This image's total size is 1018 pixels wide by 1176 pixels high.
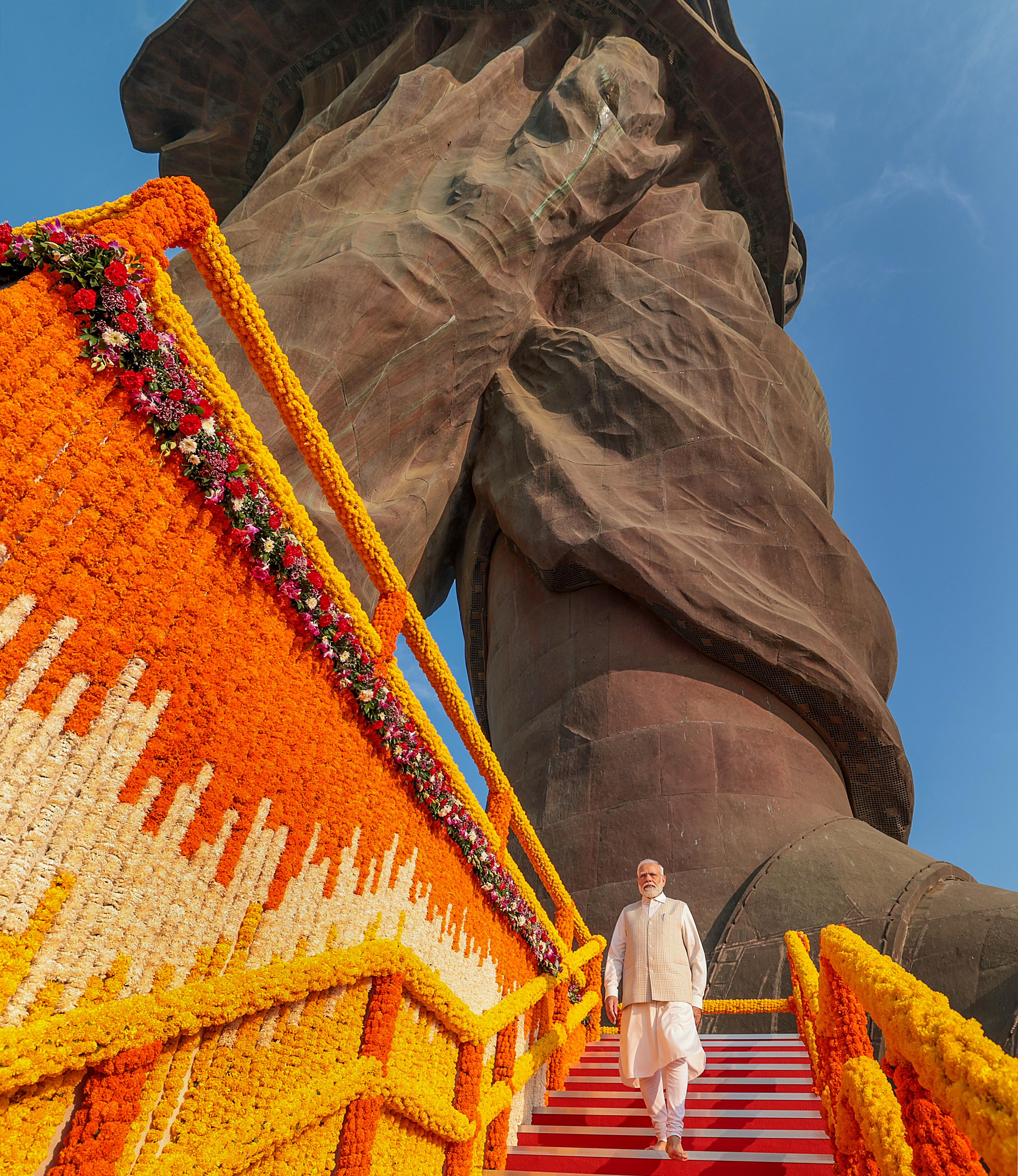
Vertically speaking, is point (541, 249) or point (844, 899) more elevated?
point (541, 249)

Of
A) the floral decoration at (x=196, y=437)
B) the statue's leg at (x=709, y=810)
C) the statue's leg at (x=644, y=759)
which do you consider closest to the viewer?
the floral decoration at (x=196, y=437)

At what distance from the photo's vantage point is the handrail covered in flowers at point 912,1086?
3.66 feet

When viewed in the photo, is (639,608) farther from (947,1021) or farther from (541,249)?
(947,1021)

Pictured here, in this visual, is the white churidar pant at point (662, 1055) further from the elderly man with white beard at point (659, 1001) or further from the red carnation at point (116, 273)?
the red carnation at point (116, 273)

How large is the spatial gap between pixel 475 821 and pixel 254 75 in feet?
46.5

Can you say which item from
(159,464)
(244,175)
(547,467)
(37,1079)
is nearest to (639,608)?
(547,467)

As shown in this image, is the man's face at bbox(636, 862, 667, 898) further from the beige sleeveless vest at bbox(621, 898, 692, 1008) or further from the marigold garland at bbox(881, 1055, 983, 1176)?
the marigold garland at bbox(881, 1055, 983, 1176)

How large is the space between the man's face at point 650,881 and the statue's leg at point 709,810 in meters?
2.65

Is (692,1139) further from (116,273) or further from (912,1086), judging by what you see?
(116,273)

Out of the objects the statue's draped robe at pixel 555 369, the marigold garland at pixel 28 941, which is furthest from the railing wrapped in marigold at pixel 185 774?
the statue's draped robe at pixel 555 369

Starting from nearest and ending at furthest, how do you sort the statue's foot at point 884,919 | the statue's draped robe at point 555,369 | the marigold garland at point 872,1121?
the marigold garland at point 872,1121 → the statue's foot at point 884,919 → the statue's draped robe at point 555,369

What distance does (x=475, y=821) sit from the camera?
3242mm

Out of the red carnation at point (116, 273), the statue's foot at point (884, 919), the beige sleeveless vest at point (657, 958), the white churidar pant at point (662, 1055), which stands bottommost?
the white churidar pant at point (662, 1055)

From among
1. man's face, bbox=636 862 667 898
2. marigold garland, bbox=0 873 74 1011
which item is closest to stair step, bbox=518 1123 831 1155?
man's face, bbox=636 862 667 898
